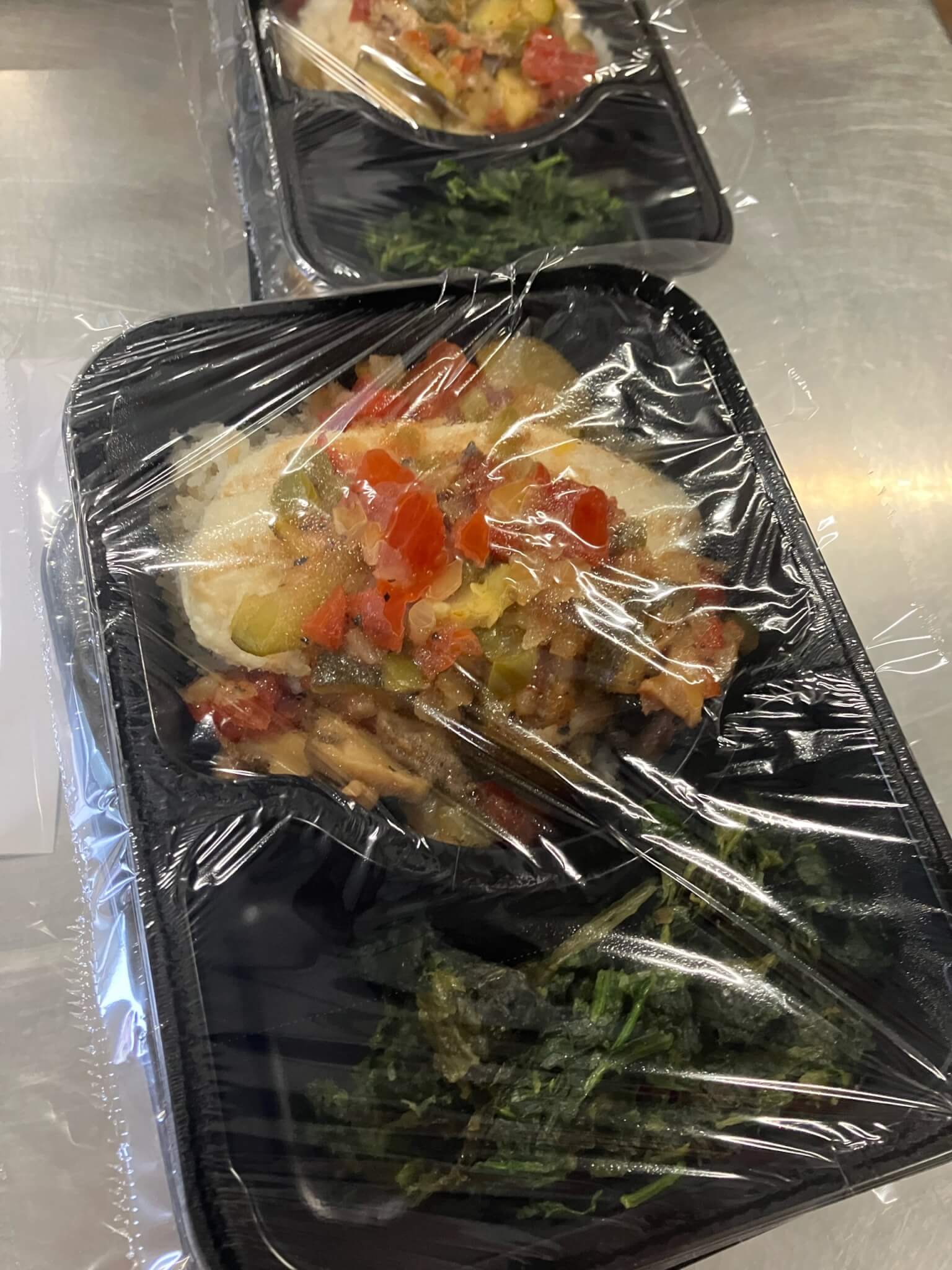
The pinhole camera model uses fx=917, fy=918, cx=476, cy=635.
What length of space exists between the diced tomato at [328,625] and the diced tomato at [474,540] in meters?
0.15

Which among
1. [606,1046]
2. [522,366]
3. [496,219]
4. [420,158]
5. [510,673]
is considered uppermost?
[420,158]

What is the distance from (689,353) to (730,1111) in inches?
37.3

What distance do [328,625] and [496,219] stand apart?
887 millimetres

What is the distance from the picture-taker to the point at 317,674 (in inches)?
40.2

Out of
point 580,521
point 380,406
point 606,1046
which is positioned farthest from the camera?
point 380,406

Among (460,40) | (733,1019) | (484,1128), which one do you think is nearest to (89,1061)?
(484,1128)

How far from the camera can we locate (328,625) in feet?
3.30

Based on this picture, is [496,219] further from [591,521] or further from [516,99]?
[591,521]

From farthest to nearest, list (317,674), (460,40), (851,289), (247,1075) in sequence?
(851,289) < (460,40) < (317,674) < (247,1075)

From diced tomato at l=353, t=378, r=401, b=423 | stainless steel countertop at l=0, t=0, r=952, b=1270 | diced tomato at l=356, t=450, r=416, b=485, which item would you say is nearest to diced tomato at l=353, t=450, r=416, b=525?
diced tomato at l=356, t=450, r=416, b=485

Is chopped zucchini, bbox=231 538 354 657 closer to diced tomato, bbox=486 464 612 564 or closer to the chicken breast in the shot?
the chicken breast

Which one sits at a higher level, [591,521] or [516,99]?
[516,99]

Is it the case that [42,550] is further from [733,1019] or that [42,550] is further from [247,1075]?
[733,1019]

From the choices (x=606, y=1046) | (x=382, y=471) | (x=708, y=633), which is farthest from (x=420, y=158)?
(x=606, y=1046)
